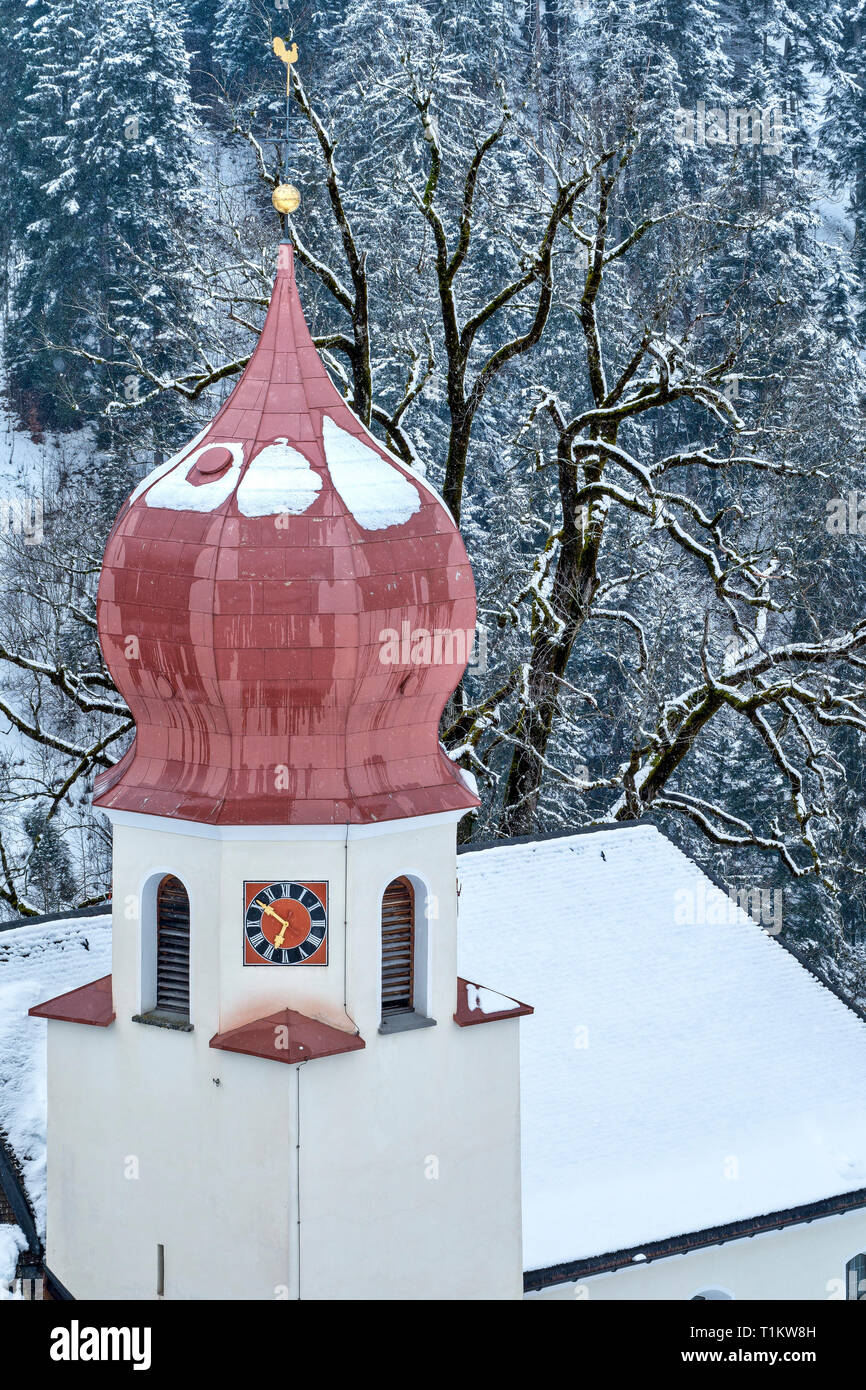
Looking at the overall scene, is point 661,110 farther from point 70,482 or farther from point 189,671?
point 189,671

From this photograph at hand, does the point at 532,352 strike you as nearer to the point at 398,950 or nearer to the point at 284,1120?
the point at 398,950

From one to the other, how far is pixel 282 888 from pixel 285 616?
2.23m

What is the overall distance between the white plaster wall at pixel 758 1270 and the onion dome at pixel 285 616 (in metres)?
5.88

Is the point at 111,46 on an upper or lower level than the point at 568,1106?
upper

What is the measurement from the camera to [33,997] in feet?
69.0

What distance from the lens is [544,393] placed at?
3472 cm

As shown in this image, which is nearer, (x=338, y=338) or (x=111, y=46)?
(x=338, y=338)

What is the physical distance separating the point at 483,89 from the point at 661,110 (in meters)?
5.96

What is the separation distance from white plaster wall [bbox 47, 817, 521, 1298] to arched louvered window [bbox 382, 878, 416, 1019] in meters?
0.21

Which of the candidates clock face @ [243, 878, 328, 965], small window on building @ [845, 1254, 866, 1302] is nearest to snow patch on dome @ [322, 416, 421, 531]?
clock face @ [243, 878, 328, 965]

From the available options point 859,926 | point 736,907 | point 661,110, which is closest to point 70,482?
point 661,110

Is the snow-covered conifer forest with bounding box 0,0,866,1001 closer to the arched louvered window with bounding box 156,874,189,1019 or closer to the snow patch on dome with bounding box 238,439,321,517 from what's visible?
the arched louvered window with bounding box 156,874,189,1019

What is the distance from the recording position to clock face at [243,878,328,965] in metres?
17.8

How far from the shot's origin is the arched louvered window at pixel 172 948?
18.3 meters
